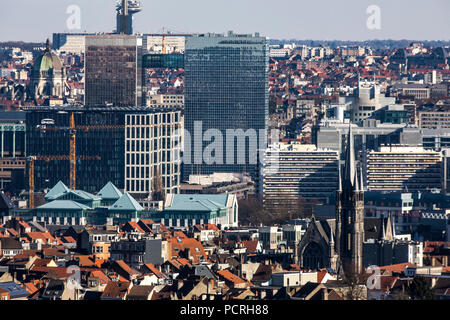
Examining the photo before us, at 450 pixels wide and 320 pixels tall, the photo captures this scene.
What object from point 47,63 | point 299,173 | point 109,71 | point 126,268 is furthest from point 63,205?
point 47,63

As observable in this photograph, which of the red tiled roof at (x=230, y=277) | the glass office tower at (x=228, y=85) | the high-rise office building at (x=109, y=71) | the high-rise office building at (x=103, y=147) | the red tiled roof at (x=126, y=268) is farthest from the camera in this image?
the glass office tower at (x=228, y=85)

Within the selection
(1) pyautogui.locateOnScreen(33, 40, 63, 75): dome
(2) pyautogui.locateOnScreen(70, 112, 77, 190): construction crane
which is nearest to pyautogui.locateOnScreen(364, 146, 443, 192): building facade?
(2) pyautogui.locateOnScreen(70, 112, 77, 190): construction crane

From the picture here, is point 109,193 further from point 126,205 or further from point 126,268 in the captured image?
point 126,268

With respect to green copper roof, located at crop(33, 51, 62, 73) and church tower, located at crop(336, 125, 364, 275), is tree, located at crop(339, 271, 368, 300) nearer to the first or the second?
church tower, located at crop(336, 125, 364, 275)

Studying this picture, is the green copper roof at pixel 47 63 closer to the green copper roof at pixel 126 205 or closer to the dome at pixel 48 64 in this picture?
the dome at pixel 48 64

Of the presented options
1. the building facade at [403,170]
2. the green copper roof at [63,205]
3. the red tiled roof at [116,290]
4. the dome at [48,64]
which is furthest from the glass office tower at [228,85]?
the red tiled roof at [116,290]

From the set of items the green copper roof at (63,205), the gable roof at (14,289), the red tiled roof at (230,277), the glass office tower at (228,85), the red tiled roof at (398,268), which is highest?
the glass office tower at (228,85)

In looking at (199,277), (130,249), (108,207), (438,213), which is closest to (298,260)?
(130,249)
